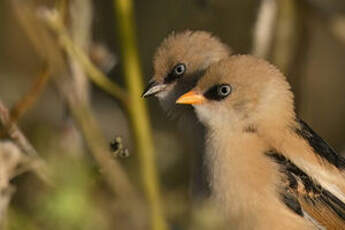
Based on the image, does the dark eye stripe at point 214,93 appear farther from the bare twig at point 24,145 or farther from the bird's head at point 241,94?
the bare twig at point 24,145

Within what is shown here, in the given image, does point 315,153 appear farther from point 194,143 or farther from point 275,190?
point 194,143

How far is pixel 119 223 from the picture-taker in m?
7.08

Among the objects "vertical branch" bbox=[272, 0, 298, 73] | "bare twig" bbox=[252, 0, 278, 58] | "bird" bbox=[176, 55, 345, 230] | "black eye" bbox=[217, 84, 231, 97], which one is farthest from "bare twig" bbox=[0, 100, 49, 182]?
"vertical branch" bbox=[272, 0, 298, 73]

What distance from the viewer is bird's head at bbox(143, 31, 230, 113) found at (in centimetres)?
732

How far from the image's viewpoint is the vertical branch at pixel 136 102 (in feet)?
22.2

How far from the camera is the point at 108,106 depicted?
31.2 ft

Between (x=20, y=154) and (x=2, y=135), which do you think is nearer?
(x=20, y=154)

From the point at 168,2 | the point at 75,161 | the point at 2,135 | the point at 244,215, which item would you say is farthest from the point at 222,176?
the point at 168,2

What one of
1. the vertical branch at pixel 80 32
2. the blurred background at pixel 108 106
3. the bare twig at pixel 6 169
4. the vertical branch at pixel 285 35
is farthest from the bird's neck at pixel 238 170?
the vertical branch at pixel 285 35

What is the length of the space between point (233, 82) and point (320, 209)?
0.90 m

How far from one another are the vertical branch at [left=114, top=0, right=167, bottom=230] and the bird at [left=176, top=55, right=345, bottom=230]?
40 cm

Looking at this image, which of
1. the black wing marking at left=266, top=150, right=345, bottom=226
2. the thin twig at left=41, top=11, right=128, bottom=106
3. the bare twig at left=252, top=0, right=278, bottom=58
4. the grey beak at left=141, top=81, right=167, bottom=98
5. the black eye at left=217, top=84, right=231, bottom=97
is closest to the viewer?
the black wing marking at left=266, top=150, right=345, bottom=226

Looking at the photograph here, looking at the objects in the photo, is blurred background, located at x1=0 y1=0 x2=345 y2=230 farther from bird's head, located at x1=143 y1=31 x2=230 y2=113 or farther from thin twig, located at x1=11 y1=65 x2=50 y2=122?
bird's head, located at x1=143 y1=31 x2=230 y2=113

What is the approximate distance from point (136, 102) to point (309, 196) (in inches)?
49.6
